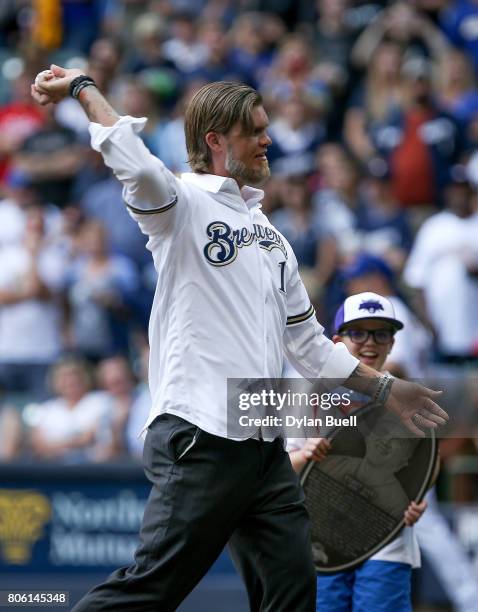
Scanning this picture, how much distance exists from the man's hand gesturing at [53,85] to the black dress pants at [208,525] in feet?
3.80

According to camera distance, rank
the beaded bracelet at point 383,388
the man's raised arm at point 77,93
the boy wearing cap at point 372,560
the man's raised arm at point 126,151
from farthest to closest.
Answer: the boy wearing cap at point 372,560, the beaded bracelet at point 383,388, the man's raised arm at point 77,93, the man's raised arm at point 126,151

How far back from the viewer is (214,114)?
515 centimetres

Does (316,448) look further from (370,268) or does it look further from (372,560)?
(370,268)

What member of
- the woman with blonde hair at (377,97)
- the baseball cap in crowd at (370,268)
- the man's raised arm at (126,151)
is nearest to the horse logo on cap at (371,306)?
the man's raised arm at (126,151)

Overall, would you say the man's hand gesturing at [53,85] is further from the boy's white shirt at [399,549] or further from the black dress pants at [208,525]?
the boy's white shirt at [399,549]

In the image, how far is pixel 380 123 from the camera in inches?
512

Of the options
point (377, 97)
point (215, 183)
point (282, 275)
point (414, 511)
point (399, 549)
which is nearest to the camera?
point (215, 183)

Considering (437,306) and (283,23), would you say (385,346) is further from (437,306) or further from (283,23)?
(283,23)

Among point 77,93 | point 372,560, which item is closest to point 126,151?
point 77,93

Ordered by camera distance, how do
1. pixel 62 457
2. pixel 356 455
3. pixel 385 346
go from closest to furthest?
pixel 356 455 → pixel 385 346 → pixel 62 457

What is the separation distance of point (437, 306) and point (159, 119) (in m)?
3.89

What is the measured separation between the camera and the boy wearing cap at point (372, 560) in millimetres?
6062

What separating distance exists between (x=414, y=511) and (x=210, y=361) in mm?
1391

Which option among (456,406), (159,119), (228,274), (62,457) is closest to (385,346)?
(456,406)
